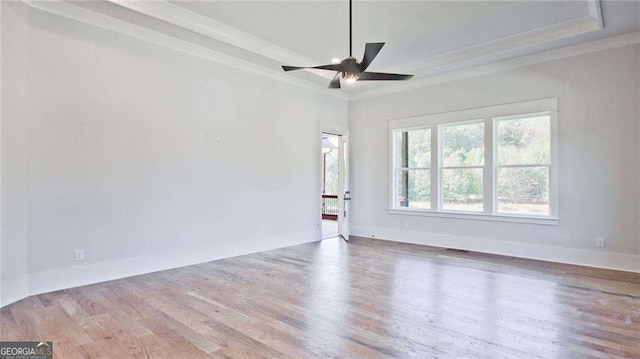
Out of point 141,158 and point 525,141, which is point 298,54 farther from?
point 525,141

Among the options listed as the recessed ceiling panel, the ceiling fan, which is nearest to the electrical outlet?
the recessed ceiling panel

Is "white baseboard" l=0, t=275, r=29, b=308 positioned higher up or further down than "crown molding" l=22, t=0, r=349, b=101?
further down

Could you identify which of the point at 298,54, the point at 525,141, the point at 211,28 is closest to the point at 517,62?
the point at 525,141

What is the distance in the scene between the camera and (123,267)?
423cm

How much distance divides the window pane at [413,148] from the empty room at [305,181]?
0.18 ft

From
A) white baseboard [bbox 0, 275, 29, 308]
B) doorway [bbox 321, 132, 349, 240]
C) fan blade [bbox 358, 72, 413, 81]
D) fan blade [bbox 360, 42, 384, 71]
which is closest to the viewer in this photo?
fan blade [bbox 360, 42, 384, 71]

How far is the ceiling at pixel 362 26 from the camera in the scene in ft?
12.8

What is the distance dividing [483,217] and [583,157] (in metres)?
1.61

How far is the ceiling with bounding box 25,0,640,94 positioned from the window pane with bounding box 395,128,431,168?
1.52 m

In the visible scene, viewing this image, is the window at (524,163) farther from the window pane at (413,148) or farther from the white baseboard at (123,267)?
the white baseboard at (123,267)

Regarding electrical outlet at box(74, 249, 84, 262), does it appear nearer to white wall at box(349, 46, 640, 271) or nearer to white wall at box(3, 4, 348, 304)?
white wall at box(3, 4, 348, 304)

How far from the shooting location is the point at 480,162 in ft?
19.5

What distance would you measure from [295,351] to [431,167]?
481 cm

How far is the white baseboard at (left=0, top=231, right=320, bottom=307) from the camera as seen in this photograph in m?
3.56
